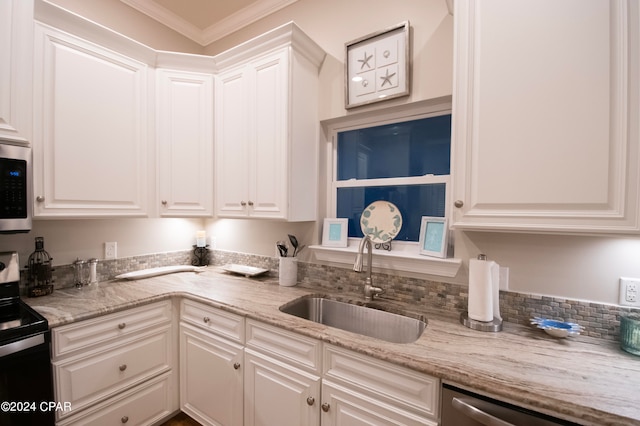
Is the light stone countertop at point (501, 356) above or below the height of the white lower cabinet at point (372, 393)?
above

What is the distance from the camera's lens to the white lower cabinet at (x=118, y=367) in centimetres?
142

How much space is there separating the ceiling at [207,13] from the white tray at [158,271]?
2.02 m

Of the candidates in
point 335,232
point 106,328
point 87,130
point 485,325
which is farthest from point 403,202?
point 87,130

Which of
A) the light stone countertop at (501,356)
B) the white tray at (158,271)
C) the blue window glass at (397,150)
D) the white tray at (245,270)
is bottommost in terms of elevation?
the light stone countertop at (501,356)

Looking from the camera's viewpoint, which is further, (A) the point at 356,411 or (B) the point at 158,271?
(B) the point at 158,271

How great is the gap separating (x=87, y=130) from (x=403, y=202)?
197 cm

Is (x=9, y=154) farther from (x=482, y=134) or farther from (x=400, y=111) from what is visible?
(x=482, y=134)

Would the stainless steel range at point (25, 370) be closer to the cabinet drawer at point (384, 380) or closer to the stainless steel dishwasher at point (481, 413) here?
the cabinet drawer at point (384, 380)

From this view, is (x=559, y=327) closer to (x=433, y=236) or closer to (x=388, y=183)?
(x=433, y=236)

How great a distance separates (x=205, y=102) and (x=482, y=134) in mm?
1855

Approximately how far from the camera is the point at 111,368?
5.18 ft

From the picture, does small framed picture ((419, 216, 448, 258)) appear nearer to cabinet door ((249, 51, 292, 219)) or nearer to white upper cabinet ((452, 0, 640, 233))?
white upper cabinet ((452, 0, 640, 233))

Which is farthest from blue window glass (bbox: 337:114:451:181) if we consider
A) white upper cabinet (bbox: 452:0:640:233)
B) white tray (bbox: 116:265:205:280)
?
white tray (bbox: 116:265:205:280)

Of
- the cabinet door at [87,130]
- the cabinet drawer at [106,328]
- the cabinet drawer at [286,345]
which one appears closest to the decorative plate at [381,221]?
the cabinet drawer at [286,345]
